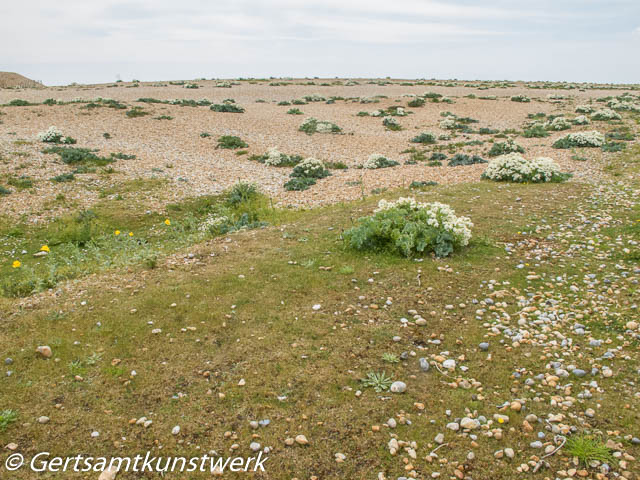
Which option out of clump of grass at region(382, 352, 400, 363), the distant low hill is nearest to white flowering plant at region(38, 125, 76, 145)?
clump of grass at region(382, 352, 400, 363)

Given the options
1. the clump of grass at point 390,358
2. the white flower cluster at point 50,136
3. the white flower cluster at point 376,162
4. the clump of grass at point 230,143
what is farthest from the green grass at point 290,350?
the white flower cluster at point 50,136

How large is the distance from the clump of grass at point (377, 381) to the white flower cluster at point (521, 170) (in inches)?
465

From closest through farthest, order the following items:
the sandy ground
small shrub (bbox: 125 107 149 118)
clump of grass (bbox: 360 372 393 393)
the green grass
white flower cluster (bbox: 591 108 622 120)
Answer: the green grass < clump of grass (bbox: 360 372 393 393) < the sandy ground < white flower cluster (bbox: 591 108 622 120) < small shrub (bbox: 125 107 149 118)

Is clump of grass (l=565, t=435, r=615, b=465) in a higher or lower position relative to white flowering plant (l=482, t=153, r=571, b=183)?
lower

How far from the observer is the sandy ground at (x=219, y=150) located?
15.7 metres

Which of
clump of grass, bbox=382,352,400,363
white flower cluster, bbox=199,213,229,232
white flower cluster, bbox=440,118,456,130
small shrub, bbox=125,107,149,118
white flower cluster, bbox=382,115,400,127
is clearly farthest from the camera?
white flower cluster, bbox=382,115,400,127

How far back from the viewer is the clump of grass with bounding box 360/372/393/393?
547 centimetres

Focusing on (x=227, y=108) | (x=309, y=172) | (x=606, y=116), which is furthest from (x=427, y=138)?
(x=227, y=108)

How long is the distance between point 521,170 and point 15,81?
73.1m

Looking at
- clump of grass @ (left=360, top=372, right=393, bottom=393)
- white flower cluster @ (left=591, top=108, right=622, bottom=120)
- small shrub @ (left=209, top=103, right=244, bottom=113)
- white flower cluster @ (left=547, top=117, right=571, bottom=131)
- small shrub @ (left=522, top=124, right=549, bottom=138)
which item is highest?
small shrub @ (left=209, top=103, right=244, bottom=113)

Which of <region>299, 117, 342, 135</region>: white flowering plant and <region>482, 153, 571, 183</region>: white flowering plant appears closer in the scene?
<region>482, 153, 571, 183</region>: white flowering plant

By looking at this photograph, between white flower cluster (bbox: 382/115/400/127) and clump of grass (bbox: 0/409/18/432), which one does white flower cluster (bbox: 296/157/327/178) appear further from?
clump of grass (bbox: 0/409/18/432)

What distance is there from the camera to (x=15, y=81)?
62.3m

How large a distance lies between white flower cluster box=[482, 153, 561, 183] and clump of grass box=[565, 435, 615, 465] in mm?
12008
